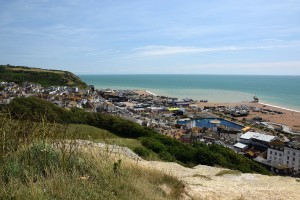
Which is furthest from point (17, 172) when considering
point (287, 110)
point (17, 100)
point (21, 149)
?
point (287, 110)

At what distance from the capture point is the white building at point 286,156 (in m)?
→ 28.7

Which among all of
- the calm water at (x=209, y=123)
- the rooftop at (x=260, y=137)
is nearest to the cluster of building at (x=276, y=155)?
the rooftop at (x=260, y=137)

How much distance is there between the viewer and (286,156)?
1158 inches

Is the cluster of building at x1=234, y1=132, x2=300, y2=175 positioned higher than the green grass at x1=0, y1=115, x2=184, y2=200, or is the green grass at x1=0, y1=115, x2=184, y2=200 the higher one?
the green grass at x1=0, y1=115, x2=184, y2=200

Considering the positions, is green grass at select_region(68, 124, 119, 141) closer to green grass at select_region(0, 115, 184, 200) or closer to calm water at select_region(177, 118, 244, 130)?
green grass at select_region(0, 115, 184, 200)

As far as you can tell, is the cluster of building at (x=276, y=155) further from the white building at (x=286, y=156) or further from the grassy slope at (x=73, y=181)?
the grassy slope at (x=73, y=181)

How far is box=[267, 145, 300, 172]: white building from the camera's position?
28719mm

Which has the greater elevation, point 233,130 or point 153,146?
point 153,146

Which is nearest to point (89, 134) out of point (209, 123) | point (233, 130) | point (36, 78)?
point (233, 130)

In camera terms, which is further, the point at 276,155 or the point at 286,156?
the point at 276,155

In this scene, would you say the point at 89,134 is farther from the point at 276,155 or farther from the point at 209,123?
the point at 209,123

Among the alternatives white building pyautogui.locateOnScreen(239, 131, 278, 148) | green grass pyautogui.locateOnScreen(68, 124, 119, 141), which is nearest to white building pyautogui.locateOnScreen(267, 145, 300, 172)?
white building pyautogui.locateOnScreen(239, 131, 278, 148)

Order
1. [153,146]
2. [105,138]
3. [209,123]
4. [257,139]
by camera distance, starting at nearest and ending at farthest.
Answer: [105,138], [153,146], [257,139], [209,123]

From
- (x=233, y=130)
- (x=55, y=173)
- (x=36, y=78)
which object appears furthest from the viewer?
(x=36, y=78)
